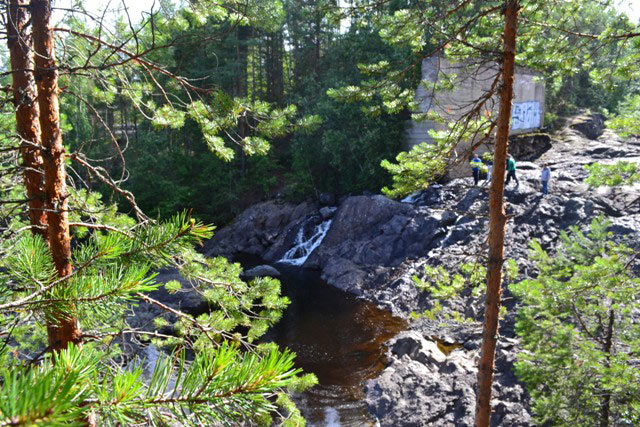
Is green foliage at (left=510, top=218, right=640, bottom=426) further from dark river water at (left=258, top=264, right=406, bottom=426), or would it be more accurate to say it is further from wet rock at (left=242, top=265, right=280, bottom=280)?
wet rock at (left=242, top=265, right=280, bottom=280)

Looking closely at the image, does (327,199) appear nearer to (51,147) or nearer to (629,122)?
(629,122)

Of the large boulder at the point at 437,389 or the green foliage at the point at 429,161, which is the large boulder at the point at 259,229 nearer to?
the large boulder at the point at 437,389

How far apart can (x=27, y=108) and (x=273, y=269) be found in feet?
57.6

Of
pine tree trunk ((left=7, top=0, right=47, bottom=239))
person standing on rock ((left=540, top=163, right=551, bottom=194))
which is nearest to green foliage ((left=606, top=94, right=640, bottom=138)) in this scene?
pine tree trunk ((left=7, top=0, right=47, bottom=239))

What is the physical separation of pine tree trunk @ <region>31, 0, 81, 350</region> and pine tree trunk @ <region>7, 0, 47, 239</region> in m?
0.12

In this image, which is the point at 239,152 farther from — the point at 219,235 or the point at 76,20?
the point at 76,20

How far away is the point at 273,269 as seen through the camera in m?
20.7

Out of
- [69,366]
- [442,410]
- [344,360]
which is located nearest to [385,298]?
[344,360]

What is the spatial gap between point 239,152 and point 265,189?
3.31 meters

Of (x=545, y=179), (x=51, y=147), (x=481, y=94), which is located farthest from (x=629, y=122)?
(x=481, y=94)

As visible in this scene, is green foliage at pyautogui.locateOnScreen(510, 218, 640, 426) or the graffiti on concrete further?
the graffiti on concrete

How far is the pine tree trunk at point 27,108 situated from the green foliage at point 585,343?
5970 mm

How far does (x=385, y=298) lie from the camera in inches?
651

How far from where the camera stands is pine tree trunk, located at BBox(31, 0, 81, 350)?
316 centimetres
